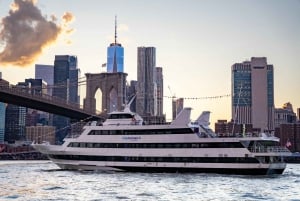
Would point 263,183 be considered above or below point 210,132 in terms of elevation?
below

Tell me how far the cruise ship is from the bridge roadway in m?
16.1

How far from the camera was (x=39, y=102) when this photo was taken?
234ft

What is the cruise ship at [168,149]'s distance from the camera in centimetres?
Result: 4306

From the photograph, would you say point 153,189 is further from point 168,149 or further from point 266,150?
point 266,150

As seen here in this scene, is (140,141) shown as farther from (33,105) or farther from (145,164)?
(33,105)

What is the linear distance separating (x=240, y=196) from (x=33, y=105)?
Result: 50459 millimetres

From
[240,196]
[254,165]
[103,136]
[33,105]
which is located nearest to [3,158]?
[33,105]

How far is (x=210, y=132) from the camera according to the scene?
1842 inches

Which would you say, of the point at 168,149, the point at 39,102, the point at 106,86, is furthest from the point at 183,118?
the point at 106,86

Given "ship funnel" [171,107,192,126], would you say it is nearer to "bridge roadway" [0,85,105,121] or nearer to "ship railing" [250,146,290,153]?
"ship railing" [250,146,290,153]

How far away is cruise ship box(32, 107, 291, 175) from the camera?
43.1 m

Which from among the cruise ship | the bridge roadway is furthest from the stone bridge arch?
the cruise ship

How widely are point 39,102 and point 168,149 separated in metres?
32.1

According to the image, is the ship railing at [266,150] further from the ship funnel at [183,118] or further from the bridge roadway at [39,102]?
the bridge roadway at [39,102]
